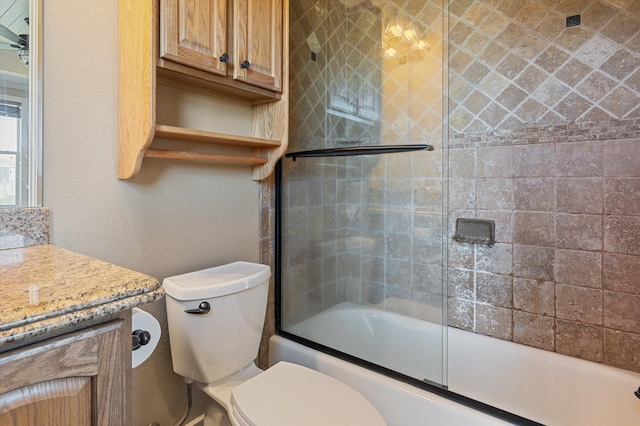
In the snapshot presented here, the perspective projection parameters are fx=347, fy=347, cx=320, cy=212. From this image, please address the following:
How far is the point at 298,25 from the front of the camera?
1.94 metres

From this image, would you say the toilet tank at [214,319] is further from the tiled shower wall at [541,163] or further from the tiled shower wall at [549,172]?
the tiled shower wall at [549,172]

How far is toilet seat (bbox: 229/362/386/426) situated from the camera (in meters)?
1.06

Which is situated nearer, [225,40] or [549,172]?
[225,40]

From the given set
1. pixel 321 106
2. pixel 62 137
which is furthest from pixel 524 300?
pixel 62 137

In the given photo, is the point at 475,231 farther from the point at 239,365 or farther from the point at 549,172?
the point at 239,365

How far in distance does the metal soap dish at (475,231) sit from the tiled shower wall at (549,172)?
3 cm

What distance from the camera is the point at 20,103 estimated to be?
1.04 metres

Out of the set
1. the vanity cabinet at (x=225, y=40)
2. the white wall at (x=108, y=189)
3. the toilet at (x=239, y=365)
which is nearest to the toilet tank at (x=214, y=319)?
the toilet at (x=239, y=365)

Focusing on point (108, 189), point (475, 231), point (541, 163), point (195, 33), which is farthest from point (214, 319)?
point (541, 163)

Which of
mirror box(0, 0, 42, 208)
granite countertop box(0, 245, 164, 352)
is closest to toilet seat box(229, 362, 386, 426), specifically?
granite countertop box(0, 245, 164, 352)

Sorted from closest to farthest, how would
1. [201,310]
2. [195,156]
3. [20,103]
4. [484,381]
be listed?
[20,103]
[201,310]
[195,156]
[484,381]

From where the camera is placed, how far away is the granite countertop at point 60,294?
479 mm

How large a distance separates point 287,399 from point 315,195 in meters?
1.12

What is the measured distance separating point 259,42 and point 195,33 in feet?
0.97
